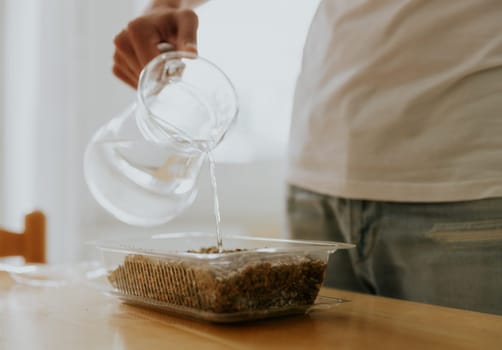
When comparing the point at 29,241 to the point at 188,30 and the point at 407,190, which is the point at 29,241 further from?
the point at 407,190

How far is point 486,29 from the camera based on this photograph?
0.83m

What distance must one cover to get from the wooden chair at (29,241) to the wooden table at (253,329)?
1.21 ft

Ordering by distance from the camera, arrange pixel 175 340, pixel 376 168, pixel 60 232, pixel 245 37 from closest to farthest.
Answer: pixel 175 340, pixel 376 168, pixel 60 232, pixel 245 37

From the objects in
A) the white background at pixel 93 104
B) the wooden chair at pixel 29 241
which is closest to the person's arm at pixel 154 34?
the wooden chair at pixel 29 241

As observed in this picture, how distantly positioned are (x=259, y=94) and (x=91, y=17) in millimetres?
621

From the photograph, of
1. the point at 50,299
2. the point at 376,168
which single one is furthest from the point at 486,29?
the point at 50,299

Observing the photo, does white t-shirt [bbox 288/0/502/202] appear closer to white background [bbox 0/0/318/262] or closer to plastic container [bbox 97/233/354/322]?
plastic container [bbox 97/233/354/322]

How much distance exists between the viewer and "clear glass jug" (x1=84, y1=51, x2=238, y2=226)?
0.76m

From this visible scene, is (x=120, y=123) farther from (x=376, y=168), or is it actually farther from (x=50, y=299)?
(x=376, y=168)

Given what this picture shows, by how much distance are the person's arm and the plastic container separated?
0.26 m

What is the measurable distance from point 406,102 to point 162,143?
32 cm

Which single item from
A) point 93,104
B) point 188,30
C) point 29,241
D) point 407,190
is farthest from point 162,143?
point 93,104

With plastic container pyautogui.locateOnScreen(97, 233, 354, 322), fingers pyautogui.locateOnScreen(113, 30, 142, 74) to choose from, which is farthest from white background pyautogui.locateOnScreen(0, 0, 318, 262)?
plastic container pyautogui.locateOnScreen(97, 233, 354, 322)

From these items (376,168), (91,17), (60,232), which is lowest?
(60,232)
